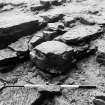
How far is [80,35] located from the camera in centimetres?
598

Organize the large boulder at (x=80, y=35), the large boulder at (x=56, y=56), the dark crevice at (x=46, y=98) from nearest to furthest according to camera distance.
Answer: the dark crevice at (x=46, y=98) < the large boulder at (x=56, y=56) < the large boulder at (x=80, y=35)

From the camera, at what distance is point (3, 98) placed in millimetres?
5258

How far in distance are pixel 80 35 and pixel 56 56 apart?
45.1 inches

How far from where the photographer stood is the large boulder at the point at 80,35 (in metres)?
5.86

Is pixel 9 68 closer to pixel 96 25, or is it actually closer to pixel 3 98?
pixel 3 98

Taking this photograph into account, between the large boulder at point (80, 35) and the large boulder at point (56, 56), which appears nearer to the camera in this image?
the large boulder at point (56, 56)

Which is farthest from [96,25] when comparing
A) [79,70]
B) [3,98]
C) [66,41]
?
[3,98]

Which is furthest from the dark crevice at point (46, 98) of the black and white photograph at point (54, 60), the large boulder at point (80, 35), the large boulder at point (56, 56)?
the large boulder at point (80, 35)

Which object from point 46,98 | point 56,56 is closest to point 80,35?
point 56,56

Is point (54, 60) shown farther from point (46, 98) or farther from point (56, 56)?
point (46, 98)

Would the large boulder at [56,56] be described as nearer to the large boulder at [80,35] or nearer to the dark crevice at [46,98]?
the large boulder at [80,35]

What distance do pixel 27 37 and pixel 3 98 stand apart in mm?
2287

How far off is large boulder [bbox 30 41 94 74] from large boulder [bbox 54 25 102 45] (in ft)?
0.80

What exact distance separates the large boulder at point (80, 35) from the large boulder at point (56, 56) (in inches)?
9.6
